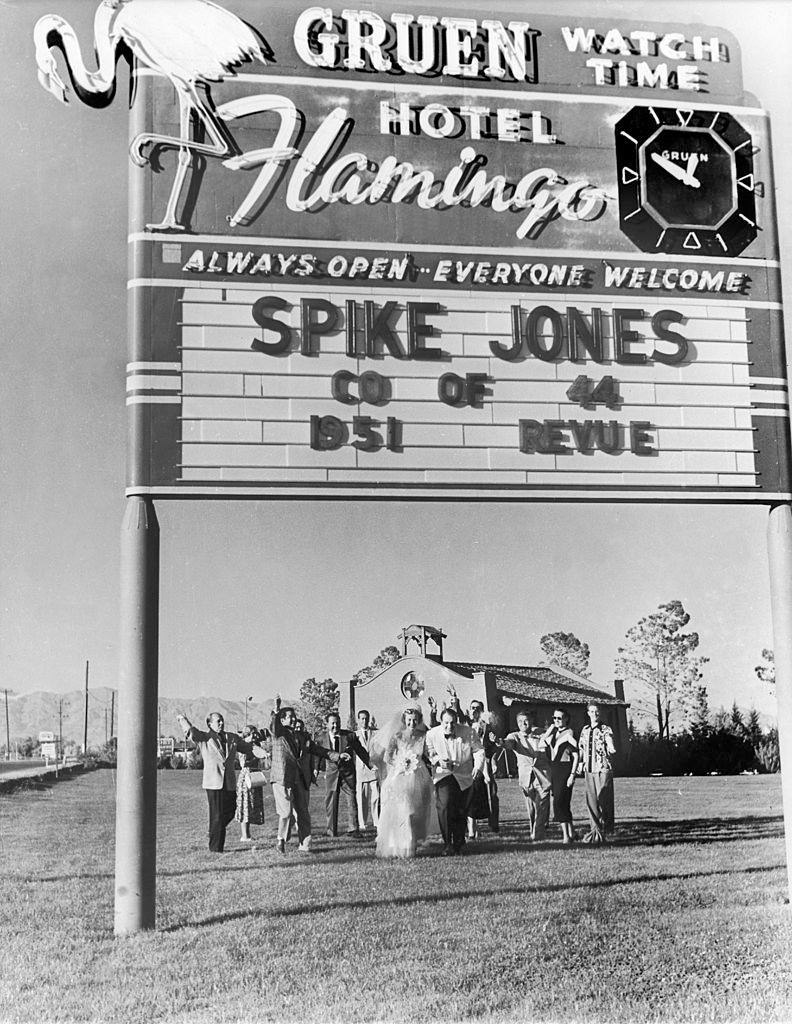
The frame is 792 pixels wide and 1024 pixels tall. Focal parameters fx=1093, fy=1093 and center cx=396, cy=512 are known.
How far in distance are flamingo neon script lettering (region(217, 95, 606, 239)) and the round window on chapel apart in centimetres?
271

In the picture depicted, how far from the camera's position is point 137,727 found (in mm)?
5883

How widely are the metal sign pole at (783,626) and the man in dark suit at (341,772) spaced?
246 cm

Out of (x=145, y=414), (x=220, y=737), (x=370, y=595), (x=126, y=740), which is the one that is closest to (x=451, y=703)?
(x=370, y=595)

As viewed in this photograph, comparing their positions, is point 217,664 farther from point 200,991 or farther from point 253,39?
point 253,39

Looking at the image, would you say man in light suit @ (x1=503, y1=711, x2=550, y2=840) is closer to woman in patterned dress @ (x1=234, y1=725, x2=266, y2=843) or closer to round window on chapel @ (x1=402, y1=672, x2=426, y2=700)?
round window on chapel @ (x1=402, y1=672, x2=426, y2=700)

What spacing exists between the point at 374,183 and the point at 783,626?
3.59 meters

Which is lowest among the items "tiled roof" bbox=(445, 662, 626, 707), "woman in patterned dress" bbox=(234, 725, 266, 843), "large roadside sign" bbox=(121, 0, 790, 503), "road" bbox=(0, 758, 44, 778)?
"woman in patterned dress" bbox=(234, 725, 266, 843)

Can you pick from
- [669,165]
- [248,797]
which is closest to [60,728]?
[248,797]

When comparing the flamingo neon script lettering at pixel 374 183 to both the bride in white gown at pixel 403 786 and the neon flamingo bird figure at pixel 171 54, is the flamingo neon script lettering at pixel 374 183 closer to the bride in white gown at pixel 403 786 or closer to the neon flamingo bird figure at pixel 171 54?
the neon flamingo bird figure at pixel 171 54

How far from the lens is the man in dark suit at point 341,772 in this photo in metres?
6.28

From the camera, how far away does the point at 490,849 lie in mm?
6348

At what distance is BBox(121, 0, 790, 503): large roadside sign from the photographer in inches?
246

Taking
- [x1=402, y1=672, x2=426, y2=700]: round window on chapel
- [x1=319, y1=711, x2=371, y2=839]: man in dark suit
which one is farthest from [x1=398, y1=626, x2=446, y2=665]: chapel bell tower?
[x1=319, y1=711, x2=371, y2=839]: man in dark suit

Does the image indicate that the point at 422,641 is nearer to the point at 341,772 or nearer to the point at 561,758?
the point at 341,772
